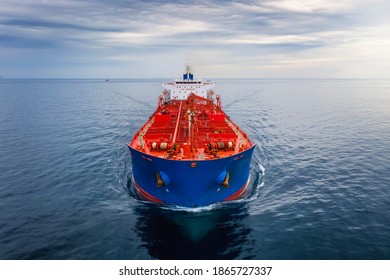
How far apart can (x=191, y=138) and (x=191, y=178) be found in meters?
4.11

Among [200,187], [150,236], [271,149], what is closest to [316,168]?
[271,149]

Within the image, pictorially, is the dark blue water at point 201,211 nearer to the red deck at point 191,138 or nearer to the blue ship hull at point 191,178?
the blue ship hull at point 191,178

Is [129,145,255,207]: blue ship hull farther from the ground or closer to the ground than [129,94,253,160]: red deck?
closer to the ground

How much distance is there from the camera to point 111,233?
18.8 meters

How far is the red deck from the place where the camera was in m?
22.6

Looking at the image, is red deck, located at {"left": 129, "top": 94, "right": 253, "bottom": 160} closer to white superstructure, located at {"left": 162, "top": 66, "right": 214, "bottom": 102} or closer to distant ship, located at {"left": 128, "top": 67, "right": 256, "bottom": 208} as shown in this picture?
distant ship, located at {"left": 128, "top": 67, "right": 256, "bottom": 208}

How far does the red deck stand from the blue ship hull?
4.17 feet

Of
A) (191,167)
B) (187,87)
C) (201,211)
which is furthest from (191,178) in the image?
(187,87)

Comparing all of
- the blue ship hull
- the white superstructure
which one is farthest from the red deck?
the white superstructure

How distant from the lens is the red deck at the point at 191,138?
22.6 metres

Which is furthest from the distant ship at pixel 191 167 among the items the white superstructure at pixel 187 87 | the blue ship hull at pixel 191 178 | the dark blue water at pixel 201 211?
the white superstructure at pixel 187 87

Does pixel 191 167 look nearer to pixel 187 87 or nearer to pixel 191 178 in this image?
pixel 191 178

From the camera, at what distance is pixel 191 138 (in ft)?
75.2

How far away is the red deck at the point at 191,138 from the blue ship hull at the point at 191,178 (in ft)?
4.17
